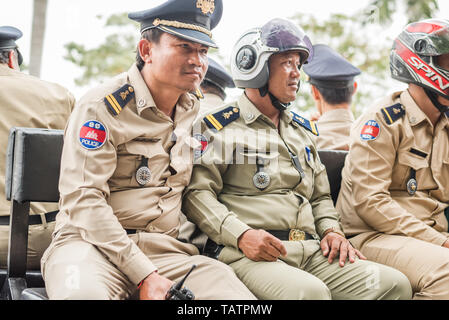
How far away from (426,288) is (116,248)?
5.48 feet

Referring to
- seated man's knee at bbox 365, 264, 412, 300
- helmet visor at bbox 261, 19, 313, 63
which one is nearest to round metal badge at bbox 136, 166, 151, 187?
helmet visor at bbox 261, 19, 313, 63

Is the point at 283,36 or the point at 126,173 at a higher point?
the point at 283,36

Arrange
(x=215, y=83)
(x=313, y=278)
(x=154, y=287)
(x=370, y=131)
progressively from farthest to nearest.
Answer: (x=215, y=83) → (x=370, y=131) → (x=313, y=278) → (x=154, y=287)

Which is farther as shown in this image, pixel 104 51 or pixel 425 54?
pixel 104 51

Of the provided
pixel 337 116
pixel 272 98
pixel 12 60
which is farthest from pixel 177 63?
pixel 337 116

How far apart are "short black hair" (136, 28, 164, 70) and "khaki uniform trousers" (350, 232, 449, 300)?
5.50ft

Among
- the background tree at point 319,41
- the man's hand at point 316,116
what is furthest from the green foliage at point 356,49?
the man's hand at point 316,116

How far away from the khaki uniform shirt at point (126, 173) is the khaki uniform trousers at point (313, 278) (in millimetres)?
464

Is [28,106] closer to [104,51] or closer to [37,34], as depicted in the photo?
[37,34]

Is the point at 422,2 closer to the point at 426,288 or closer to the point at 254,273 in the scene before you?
the point at 426,288

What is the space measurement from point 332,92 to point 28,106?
265cm

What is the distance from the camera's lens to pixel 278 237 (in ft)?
10.5

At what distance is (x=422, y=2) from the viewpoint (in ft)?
14.1
